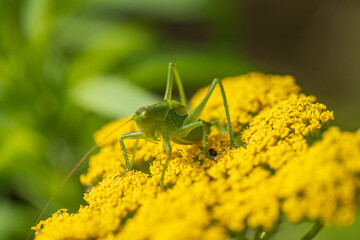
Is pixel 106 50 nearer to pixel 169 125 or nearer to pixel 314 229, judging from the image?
pixel 169 125

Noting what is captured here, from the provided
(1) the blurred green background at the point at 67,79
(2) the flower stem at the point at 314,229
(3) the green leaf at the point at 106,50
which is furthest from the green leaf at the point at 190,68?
(2) the flower stem at the point at 314,229

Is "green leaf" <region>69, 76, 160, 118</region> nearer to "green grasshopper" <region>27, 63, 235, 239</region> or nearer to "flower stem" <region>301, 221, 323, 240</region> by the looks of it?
"green grasshopper" <region>27, 63, 235, 239</region>

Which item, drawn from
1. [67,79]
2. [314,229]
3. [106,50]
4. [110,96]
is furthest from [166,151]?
[106,50]

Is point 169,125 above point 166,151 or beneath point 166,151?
above

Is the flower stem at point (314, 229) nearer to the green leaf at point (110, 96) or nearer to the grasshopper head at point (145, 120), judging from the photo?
the grasshopper head at point (145, 120)

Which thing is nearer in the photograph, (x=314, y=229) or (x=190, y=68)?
(x=314, y=229)

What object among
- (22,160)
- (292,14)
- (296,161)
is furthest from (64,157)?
(292,14)
